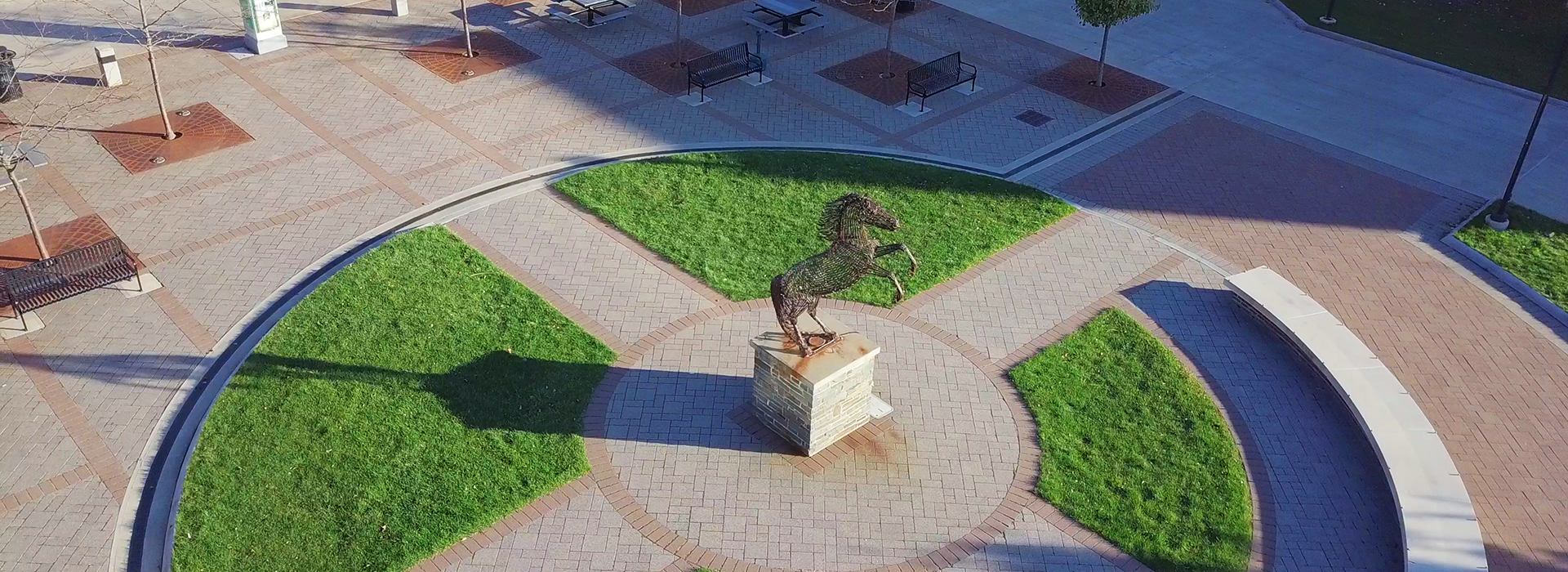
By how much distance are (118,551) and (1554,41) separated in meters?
27.4

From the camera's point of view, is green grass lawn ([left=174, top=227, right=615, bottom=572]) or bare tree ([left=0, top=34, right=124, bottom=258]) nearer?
green grass lawn ([left=174, top=227, right=615, bottom=572])

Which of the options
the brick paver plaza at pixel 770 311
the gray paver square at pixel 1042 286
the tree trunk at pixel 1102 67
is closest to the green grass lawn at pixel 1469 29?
the brick paver plaza at pixel 770 311

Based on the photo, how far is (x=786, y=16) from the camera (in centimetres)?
2320

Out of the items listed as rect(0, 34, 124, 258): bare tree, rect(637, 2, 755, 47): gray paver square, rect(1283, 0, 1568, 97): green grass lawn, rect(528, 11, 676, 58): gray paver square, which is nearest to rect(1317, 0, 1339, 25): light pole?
rect(1283, 0, 1568, 97): green grass lawn

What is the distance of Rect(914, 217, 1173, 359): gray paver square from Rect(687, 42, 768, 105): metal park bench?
6901 millimetres

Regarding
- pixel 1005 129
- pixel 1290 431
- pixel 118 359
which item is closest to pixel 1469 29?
pixel 1005 129

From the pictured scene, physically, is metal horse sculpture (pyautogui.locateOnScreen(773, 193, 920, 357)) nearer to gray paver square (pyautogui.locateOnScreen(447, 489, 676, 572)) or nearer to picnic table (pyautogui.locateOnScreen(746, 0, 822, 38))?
gray paver square (pyautogui.locateOnScreen(447, 489, 676, 572))

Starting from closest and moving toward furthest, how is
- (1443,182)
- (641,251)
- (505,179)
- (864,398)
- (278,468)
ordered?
1. (278,468)
2. (864,398)
3. (641,251)
4. (505,179)
5. (1443,182)

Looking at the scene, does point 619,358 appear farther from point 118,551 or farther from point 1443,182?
point 1443,182

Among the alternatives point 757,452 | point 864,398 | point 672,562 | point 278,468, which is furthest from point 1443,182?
point 278,468

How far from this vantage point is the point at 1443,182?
19.2 meters

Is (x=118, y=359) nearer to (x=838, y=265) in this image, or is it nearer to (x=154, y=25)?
(x=838, y=265)

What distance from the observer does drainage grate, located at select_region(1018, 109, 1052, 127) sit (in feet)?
67.1

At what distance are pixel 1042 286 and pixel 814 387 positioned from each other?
5.13m
